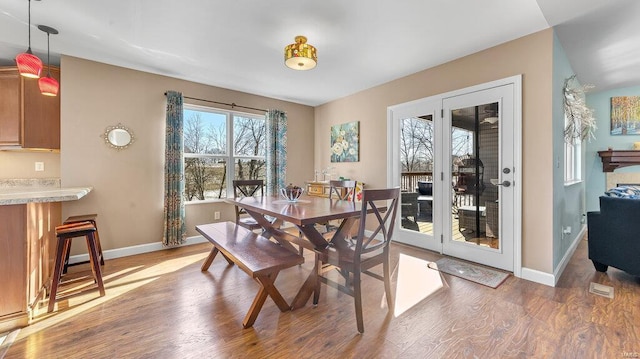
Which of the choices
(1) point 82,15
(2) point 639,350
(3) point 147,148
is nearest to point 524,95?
(2) point 639,350

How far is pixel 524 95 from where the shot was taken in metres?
2.68

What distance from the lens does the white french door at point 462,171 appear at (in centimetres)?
281

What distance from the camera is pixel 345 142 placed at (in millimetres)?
4762

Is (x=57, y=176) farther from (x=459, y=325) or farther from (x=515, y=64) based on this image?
(x=515, y=64)

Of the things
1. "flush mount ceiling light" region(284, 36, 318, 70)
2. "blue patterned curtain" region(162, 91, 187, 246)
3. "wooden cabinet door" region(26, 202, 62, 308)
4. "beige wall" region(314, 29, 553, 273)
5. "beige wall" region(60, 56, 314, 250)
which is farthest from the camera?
"blue patterned curtain" region(162, 91, 187, 246)

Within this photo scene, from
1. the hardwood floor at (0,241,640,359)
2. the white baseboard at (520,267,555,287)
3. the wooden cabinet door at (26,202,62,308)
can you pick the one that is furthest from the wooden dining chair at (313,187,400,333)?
the wooden cabinet door at (26,202,62,308)

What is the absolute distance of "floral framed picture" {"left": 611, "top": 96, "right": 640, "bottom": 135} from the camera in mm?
Result: 4352

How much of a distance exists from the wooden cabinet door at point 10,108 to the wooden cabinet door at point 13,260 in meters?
1.76

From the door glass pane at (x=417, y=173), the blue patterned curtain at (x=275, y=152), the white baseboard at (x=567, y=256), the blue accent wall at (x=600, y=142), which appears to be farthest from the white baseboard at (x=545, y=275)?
the blue patterned curtain at (x=275, y=152)

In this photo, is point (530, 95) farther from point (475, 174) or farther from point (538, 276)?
point (538, 276)

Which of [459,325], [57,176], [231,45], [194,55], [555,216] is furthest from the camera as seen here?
[57,176]

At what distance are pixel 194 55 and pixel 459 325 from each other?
379cm

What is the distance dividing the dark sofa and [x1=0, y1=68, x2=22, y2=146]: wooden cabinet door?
6.48 meters

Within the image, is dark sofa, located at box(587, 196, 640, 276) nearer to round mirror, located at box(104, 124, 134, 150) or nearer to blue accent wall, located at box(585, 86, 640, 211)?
blue accent wall, located at box(585, 86, 640, 211)
